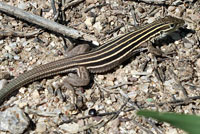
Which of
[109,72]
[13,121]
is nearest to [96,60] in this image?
[109,72]

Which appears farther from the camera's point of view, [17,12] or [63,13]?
[63,13]

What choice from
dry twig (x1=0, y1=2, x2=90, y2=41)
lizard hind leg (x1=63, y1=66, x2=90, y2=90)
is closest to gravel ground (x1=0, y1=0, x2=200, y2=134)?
lizard hind leg (x1=63, y1=66, x2=90, y2=90)

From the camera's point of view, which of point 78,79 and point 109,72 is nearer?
point 78,79

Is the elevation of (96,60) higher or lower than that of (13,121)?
higher

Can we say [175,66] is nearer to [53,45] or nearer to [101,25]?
[101,25]

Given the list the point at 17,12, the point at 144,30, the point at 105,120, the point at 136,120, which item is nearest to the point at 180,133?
the point at 136,120

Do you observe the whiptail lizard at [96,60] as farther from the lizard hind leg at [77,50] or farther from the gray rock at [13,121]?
the gray rock at [13,121]

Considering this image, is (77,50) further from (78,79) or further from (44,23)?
(44,23)

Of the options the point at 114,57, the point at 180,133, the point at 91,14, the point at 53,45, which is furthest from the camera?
the point at 91,14
